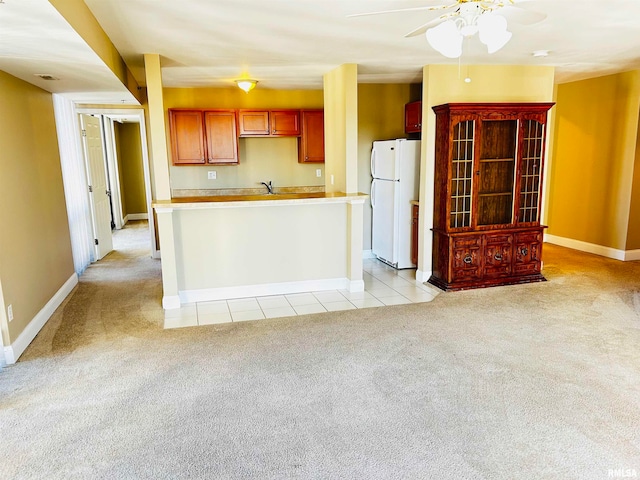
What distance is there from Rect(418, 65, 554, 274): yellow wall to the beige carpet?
1186mm

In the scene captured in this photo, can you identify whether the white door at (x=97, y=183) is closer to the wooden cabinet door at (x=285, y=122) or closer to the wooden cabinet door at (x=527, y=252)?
the wooden cabinet door at (x=285, y=122)

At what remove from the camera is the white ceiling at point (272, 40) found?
278cm

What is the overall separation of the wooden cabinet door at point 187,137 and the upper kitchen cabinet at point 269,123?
0.56m

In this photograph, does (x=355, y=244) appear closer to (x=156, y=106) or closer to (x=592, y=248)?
(x=156, y=106)

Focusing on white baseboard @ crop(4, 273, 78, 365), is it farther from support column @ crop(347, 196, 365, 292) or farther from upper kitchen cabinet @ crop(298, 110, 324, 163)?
upper kitchen cabinet @ crop(298, 110, 324, 163)

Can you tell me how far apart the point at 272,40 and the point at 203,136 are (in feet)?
8.66

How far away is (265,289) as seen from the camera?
16.0 feet

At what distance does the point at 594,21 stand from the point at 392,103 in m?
3.05

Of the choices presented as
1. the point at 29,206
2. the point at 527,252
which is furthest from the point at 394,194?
the point at 29,206

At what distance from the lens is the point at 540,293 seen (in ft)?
15.8

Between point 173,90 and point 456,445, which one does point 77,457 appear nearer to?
point 456,445

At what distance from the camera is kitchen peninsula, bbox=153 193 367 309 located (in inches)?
178

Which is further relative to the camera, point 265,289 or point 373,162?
point 373,162

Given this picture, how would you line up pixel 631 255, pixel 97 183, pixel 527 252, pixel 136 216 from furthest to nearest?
pixel 136 216, pixel 97 183, pixel 631 255, pixel 527 252
